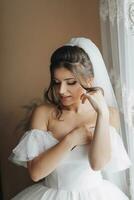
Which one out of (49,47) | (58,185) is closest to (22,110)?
(49,47)

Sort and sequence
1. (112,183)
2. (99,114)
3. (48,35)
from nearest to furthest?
(99,114) → (112,183) → (48,35)

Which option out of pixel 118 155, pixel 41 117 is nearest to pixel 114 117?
pixel 118 155

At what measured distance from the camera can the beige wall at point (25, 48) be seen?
1.56 meters

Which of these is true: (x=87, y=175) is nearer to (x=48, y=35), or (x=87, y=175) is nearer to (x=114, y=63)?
(x=114, y=63)

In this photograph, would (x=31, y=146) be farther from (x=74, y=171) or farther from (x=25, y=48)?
(x=25, y=48)

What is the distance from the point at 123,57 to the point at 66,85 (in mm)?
201

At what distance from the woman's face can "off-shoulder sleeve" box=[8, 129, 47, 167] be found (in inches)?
5.7

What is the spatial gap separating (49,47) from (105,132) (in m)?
0.66

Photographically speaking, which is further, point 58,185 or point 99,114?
point 58,185

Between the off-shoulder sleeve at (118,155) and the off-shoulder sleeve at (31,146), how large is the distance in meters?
0.23

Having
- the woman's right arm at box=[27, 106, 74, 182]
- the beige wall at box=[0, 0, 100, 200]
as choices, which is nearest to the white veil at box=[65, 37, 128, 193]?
the woman's right arm at box=[27, 106, 74, 182]

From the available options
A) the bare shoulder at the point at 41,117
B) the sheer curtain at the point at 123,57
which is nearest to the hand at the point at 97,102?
the sheer curtain at the point at 123,57

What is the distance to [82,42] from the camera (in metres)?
1.17

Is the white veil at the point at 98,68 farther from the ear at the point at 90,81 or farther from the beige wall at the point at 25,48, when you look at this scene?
the beige wall at the point at 25,48
